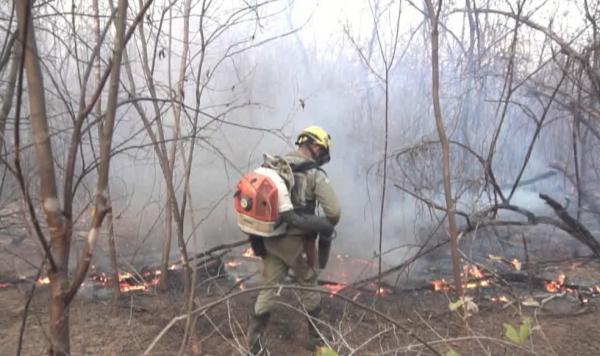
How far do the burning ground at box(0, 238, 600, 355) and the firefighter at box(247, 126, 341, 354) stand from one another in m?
0.21

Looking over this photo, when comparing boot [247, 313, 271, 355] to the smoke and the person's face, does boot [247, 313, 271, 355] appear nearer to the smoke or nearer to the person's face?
the person's face

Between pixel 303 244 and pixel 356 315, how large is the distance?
106 centimetres

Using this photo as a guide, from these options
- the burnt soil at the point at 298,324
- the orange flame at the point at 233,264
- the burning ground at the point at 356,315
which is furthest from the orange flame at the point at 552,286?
the orange flame at the point at 233,264

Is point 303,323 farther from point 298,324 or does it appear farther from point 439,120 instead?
point 439,120

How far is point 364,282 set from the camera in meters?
5.09

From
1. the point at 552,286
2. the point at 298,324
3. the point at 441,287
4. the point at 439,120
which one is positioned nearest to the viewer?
the point at 439,120

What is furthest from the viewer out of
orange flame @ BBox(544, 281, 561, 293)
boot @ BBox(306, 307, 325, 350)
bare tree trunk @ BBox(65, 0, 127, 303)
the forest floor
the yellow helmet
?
orange flame @ BBox(544, 281, 561, 293)

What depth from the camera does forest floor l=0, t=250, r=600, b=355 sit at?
4.00 meters

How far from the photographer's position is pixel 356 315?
4.82m

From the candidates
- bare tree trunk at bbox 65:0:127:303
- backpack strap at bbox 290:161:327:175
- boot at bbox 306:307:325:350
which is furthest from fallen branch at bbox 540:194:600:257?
bare tree trunk at bbox 65:0:127:303

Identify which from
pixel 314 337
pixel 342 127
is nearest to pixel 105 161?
pixel 314 337

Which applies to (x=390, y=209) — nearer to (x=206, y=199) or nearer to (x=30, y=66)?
(x=206, y=199)

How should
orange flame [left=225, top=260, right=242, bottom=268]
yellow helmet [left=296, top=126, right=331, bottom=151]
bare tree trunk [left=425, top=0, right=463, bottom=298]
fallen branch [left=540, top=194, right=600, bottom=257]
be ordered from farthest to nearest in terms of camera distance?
orange flame [left=225, top=260, right=242, bottom=268]
fallen branch [left=540, top=194, right=600, bottom=257]
yellow helmet [left=296, top=126, right=331, bottom=151]
bare tree trunk [left=425, top=0, right=463, bottom=298]

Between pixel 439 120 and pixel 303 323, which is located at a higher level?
pixel 439 120
